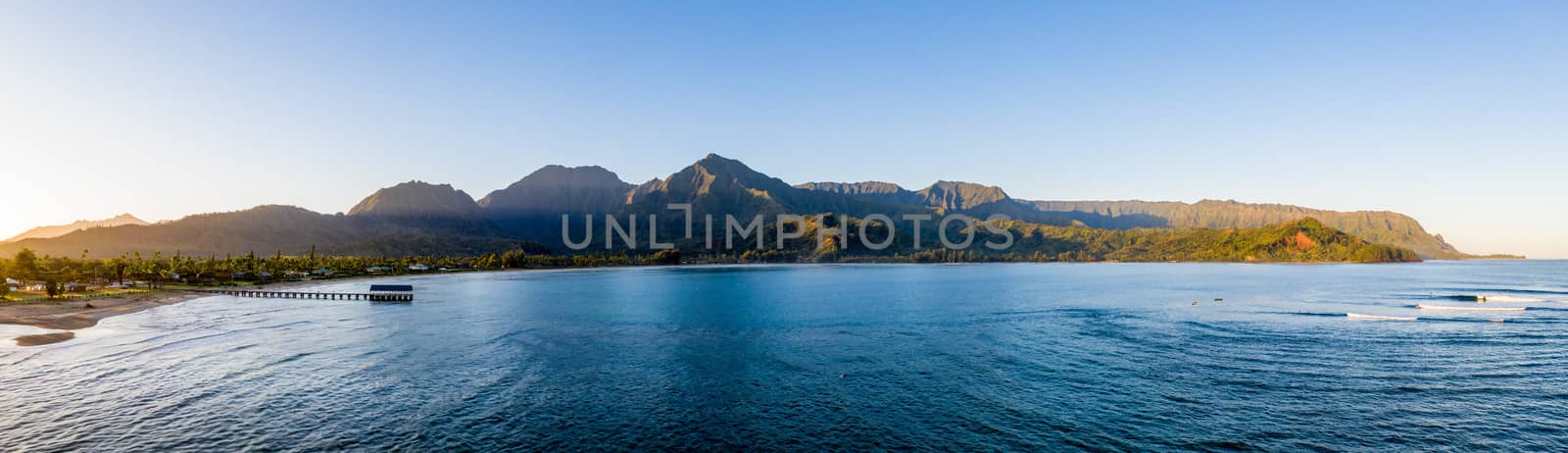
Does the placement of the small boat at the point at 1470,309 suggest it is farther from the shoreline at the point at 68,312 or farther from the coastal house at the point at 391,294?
the coastal house at the point at 391,294

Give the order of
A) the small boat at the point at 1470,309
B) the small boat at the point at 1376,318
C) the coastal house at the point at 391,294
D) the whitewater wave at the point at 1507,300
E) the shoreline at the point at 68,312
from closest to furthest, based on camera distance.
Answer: the shoreline at the point at 68,312 → the small boat at the point at 1376,318 → the small boat at the point at 1470,309 → the whitewater wave at the point at 1507,300 → the coastal house at the point at 391,294

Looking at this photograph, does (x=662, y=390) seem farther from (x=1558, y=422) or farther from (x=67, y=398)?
(x=1558, y=422)

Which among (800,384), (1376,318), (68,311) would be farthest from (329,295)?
(1376,318)

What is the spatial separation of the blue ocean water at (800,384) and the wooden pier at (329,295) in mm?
42116

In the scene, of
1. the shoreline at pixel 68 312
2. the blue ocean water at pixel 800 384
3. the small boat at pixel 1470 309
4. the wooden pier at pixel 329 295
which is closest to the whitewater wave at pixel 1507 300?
the small boat at pixel 1470 309

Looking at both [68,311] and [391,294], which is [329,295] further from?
[68,311]

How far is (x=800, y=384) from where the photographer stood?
4941 centimetres

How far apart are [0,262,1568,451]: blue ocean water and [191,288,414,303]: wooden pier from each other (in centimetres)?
4212

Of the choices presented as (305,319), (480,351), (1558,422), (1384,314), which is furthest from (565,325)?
(1384,314)

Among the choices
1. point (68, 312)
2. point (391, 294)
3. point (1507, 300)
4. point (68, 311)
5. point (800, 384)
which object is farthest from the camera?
point (391, 294)

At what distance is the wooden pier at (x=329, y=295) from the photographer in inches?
5251

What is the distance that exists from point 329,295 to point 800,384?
135195mm

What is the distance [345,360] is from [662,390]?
1298 inches

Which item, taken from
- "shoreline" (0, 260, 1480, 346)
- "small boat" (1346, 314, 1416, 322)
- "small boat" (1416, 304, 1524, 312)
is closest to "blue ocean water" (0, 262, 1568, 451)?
"small boat" (1346, 314, 1416, 322)
